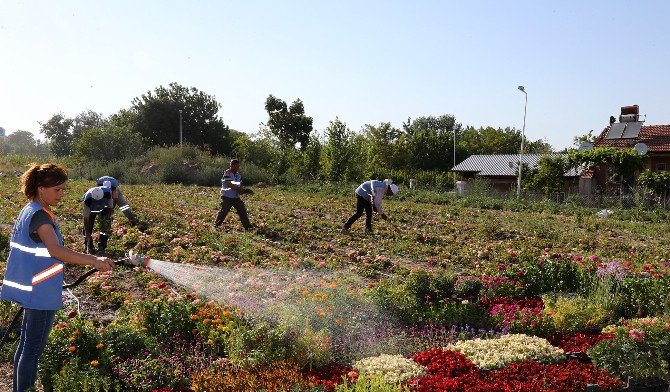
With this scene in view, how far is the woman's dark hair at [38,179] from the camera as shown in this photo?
13.9 feet


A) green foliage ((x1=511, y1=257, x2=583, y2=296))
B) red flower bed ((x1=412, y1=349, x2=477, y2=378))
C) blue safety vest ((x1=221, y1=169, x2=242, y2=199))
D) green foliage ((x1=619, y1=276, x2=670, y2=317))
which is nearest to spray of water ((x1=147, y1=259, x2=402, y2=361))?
red flower bed ((x1=412, y1=349, x2=477, y2=378))

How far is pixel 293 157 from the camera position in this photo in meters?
43.0

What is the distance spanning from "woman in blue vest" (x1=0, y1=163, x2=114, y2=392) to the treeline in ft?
104

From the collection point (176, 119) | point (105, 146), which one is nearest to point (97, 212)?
point (105, 146)

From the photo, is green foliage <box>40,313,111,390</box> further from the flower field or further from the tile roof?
the tile roof

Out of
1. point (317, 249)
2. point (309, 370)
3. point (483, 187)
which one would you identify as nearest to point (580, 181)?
point (483, 187)

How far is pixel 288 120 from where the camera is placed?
147ft

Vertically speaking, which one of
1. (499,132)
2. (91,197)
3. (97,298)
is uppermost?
(499,132)

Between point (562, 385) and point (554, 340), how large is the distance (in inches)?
58.3

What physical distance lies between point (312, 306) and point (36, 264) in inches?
110

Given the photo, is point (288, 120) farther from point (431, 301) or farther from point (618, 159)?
point (431, 301)

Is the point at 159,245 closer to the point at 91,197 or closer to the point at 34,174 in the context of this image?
the point at 91,197

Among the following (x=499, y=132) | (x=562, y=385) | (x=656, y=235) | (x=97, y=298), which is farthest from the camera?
(x=499, y=132)

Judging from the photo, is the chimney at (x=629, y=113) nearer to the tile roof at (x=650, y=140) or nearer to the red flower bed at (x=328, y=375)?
the tile roof at (x=650, y=140)
